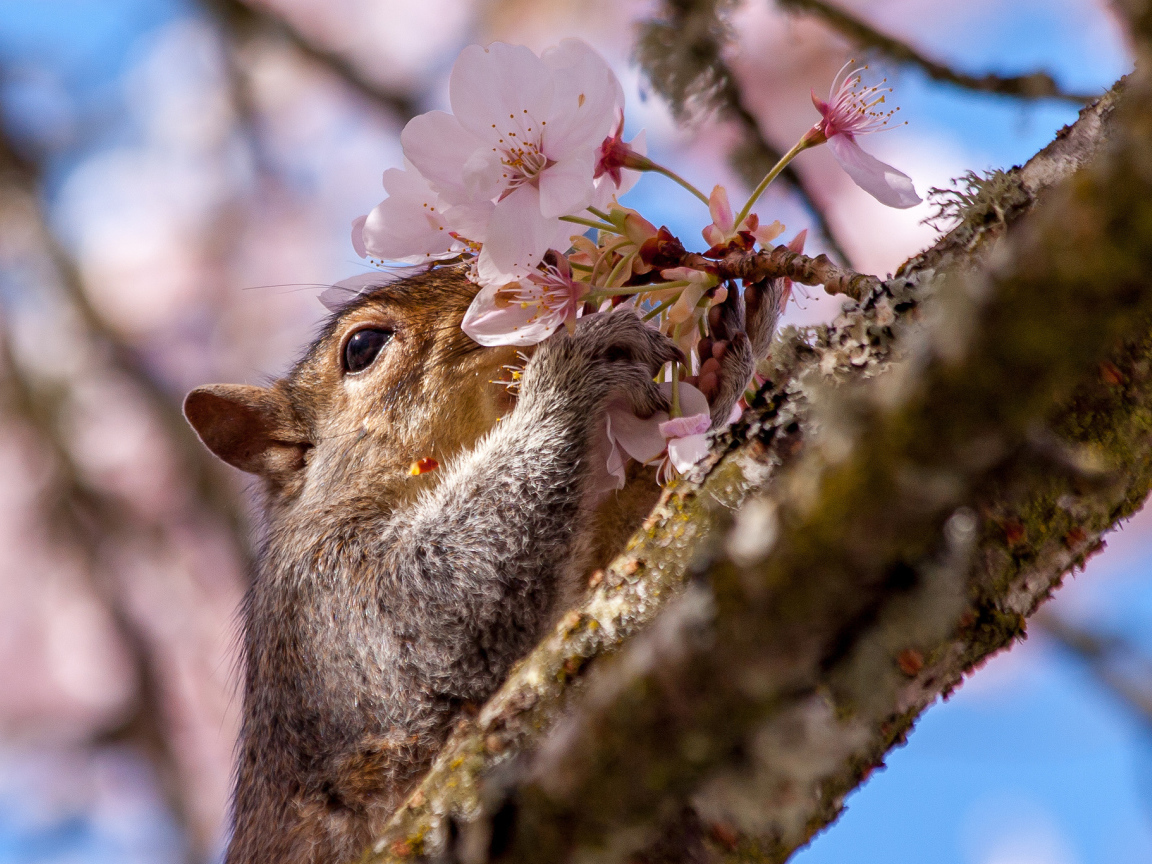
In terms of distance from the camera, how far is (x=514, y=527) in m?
2.61

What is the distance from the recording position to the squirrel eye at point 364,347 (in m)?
3.19

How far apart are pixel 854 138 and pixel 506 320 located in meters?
0.76

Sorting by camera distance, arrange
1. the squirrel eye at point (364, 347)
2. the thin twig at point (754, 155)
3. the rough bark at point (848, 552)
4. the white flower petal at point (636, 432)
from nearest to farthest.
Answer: the rough bark at point (848, 552) < the white flower petal at point (636, 432) < the thin twig at point (754, 155) < the squirrel eye at point (364, 347)

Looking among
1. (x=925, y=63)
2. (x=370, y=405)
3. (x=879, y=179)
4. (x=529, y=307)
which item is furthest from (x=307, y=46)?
(x=879, y=179)

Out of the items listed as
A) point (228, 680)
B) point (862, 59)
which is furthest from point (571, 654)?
point (228, 680)

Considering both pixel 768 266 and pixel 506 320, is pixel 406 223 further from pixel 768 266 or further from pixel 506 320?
pixel 768 266

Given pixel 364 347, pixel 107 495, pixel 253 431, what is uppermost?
pixel 107 495

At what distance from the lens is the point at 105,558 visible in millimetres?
5758

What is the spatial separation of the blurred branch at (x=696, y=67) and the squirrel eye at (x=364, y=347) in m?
1.10

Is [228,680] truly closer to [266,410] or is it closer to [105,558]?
[266,410]

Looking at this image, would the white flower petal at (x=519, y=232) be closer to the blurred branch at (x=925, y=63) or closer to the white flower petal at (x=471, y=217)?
the white flower petal at (x=471, y=217)

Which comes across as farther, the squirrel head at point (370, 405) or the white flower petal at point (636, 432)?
the squirrel head at point (370, 405)

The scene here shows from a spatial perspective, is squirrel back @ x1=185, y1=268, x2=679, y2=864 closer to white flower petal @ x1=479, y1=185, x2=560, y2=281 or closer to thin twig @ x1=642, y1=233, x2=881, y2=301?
thin twig @ x1=642, y1=233, x2=881, y2=301

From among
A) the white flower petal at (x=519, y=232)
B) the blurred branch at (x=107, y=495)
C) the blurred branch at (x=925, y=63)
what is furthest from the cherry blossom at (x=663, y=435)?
the blurred branch at (x=107, y=495)
